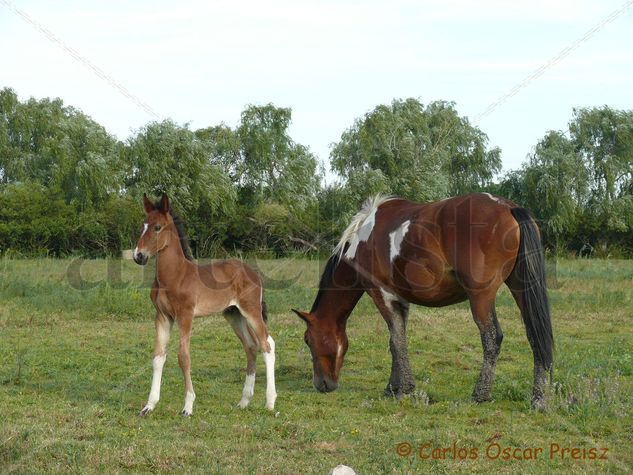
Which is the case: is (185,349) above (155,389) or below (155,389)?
above

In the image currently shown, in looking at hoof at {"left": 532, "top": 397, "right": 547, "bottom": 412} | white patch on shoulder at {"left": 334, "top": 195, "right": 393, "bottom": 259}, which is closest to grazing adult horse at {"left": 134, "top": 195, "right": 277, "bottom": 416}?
white patch on shoulder at {"left": 334, "top": 195, "right": 393, "bottom": 259}

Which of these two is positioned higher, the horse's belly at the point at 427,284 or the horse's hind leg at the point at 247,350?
the horse's belly at the point at 427,284

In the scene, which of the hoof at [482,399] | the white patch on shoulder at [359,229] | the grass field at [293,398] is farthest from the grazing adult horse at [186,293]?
the hoof at [482,399]

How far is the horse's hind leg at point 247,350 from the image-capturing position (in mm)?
7934

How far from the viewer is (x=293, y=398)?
8297 mm

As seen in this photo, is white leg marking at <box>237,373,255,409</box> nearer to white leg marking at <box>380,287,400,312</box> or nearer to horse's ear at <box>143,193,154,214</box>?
white leg marking at <box>380,287,400,312</box>

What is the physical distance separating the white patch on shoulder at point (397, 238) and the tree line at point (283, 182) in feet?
54.1

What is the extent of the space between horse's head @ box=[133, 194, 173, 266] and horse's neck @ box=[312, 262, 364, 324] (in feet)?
7.44

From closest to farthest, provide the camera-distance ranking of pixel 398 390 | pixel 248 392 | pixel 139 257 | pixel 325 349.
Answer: pixel 139 257, pixel 248 392, pixel 398 390, pixel 325 349

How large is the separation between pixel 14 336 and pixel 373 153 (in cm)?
2121

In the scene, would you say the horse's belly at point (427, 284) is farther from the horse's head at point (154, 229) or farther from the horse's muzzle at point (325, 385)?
the horse's head at point (154, 229)

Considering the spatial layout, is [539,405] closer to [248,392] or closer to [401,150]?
[248,392]

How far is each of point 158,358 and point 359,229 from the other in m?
2.87

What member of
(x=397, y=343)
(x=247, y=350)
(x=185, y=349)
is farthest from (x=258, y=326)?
(x=397, y=343)
